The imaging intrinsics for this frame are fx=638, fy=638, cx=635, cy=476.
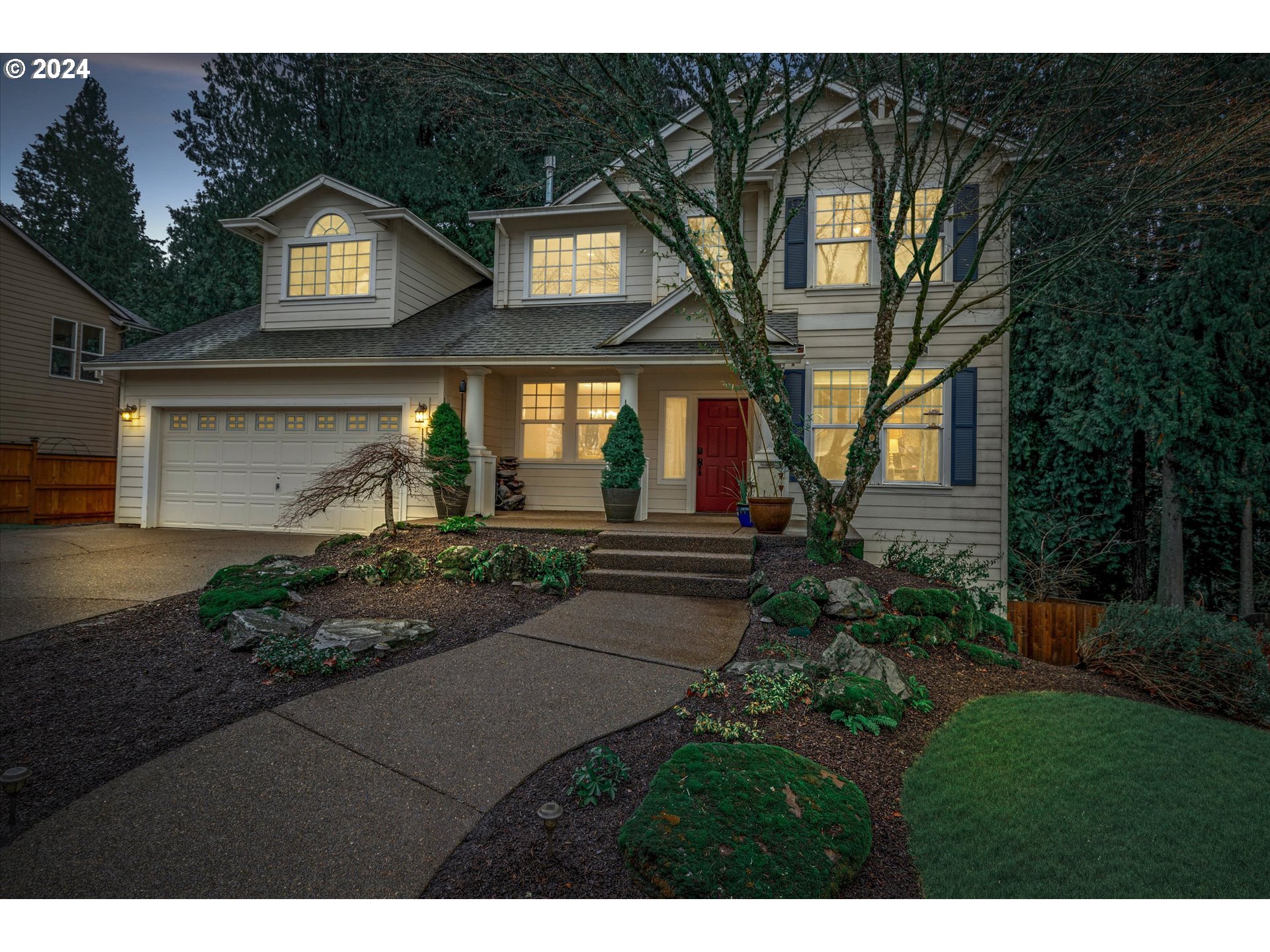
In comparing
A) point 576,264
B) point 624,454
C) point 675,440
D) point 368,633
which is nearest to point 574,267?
point 576,264

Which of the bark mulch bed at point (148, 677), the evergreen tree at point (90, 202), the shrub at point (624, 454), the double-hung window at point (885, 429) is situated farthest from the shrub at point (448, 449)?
the double-hung window at point (885, 429)

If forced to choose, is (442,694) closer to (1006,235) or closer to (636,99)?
(636,99)

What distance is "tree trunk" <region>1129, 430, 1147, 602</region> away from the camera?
9.22 meters

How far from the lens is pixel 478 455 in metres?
8.51

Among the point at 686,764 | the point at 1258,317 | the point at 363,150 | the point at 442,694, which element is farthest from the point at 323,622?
the point at 363,150

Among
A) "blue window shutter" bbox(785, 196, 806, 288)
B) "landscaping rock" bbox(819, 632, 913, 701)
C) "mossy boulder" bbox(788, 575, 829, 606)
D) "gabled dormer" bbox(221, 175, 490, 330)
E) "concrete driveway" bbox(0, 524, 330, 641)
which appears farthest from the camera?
"gabled dormer" bbox(221, 175, 490, 330)

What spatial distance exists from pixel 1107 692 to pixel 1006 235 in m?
5.67

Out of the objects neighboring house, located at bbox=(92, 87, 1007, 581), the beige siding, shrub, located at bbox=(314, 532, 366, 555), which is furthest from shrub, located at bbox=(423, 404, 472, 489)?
the beige siding

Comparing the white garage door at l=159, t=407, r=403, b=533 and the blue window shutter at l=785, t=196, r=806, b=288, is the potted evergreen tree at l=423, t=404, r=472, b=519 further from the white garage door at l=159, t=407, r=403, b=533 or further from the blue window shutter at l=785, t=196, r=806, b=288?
the blue window shutter at l=785, t=196, r=806, b=288

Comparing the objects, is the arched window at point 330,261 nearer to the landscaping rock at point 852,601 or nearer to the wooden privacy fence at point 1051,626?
the landscaping rock at point 852,601

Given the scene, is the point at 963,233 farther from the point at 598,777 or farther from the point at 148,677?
the point at 148,677

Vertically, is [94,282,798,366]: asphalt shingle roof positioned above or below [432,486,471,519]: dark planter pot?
above

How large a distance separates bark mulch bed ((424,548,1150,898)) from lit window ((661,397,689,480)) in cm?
492

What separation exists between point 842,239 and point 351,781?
7.97 metres
